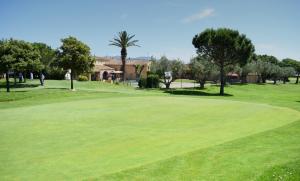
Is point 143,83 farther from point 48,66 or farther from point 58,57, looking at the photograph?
point 58,57

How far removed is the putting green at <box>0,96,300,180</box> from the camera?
12.6m

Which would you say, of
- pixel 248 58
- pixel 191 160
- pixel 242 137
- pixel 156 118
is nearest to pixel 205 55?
pixel 248 58

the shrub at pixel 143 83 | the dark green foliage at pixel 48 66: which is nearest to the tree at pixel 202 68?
the shrub at pixel 143 83

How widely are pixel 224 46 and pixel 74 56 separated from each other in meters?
24.5

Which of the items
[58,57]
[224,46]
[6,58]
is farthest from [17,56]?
[224,46]

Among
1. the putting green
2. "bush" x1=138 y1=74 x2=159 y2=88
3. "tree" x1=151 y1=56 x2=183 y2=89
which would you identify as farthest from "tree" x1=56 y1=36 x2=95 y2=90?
the putting green

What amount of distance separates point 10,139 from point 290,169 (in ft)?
37.6

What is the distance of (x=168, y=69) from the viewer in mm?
78062

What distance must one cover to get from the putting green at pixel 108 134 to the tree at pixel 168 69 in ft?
158

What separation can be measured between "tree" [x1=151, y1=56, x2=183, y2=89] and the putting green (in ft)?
158

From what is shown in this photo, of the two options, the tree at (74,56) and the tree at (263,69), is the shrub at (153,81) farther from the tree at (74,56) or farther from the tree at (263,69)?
the tree at (263,69)

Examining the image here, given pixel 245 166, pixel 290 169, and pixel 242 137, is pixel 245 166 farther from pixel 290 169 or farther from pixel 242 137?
pixel 242 137

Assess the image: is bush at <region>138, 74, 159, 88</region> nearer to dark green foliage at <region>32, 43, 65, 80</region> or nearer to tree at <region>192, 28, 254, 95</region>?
tree at <region>192, 28, 254, 95</region>

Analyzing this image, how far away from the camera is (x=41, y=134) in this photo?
714 inches
